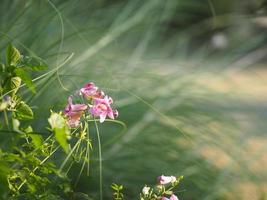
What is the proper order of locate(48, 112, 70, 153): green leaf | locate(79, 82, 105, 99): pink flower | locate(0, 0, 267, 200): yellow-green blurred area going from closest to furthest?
locate(48, 112, 70, 153): green leaf < locate(79, 82, 105, 99): pink flower < locate(0, 0, 267, 200): yellow-green blurred area

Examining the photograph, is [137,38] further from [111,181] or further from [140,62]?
[111,181]

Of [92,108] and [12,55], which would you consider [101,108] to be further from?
[12,55]

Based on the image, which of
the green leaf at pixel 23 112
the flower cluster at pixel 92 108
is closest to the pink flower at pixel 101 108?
the flower cluster at pixel 92 108

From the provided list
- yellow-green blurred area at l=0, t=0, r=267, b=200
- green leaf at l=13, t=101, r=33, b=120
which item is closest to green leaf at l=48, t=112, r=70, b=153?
green leaf at l=13, t=101, r=33, b=120

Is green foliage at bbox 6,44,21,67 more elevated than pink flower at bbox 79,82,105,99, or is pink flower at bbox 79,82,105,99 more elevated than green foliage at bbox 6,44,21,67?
green foliage at bbox 6,44,21,67

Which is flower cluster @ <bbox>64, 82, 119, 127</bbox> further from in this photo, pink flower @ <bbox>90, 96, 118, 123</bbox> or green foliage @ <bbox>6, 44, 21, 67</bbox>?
green foliage @ <bbox>6, 44, 21, 67</bbox>
